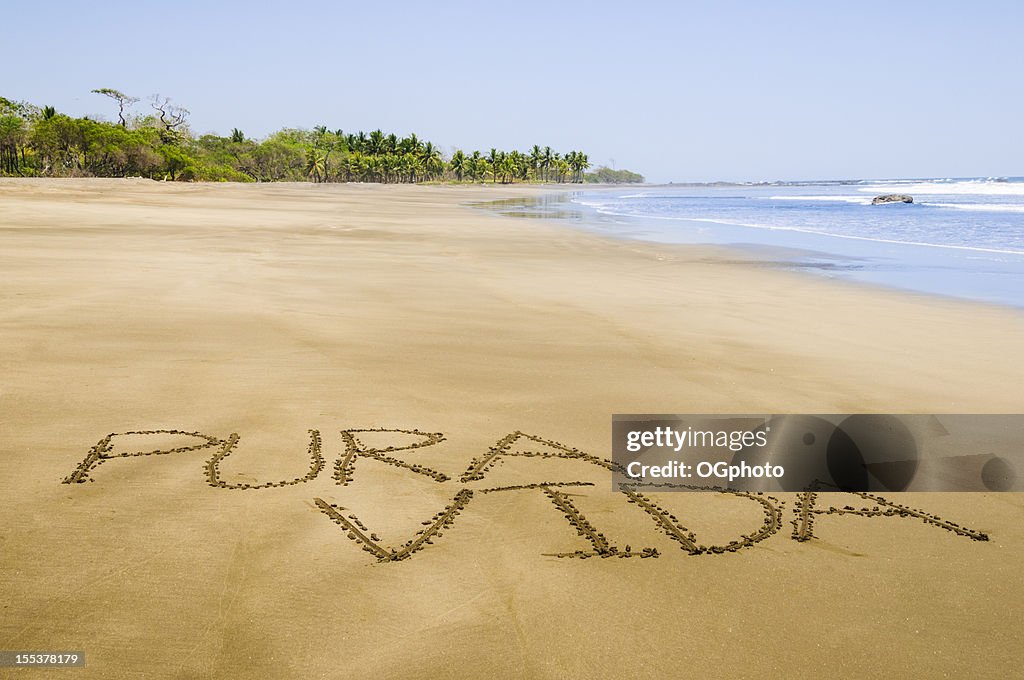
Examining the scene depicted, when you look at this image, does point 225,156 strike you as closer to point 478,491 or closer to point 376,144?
point 376,144

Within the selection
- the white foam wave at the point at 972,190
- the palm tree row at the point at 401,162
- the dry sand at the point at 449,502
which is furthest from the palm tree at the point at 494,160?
the dry sand at the point at 449,502

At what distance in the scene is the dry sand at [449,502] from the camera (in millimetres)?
2506

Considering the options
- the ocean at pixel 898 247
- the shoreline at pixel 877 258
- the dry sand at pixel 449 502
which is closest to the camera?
the dry sand at pixel 449 502

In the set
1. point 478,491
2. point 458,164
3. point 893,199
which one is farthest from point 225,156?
point 478,491

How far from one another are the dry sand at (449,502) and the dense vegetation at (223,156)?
6172cm

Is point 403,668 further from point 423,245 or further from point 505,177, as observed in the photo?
point 505,177

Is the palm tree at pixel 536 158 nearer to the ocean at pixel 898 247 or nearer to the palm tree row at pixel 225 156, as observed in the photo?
the palm tree row at pixel 225 156

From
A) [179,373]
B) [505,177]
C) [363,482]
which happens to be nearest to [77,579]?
[363,482]

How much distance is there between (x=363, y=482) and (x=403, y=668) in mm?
1491

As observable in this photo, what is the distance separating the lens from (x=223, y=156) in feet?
291

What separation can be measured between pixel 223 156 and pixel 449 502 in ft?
316

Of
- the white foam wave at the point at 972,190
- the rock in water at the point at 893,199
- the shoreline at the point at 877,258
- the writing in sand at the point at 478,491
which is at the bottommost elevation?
the writing in sand at the point at 478,491

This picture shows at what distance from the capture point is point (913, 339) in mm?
7410

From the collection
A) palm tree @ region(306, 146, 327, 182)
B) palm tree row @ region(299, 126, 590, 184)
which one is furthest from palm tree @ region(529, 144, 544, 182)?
palm tree @ region(306, 146, 327, 182)
